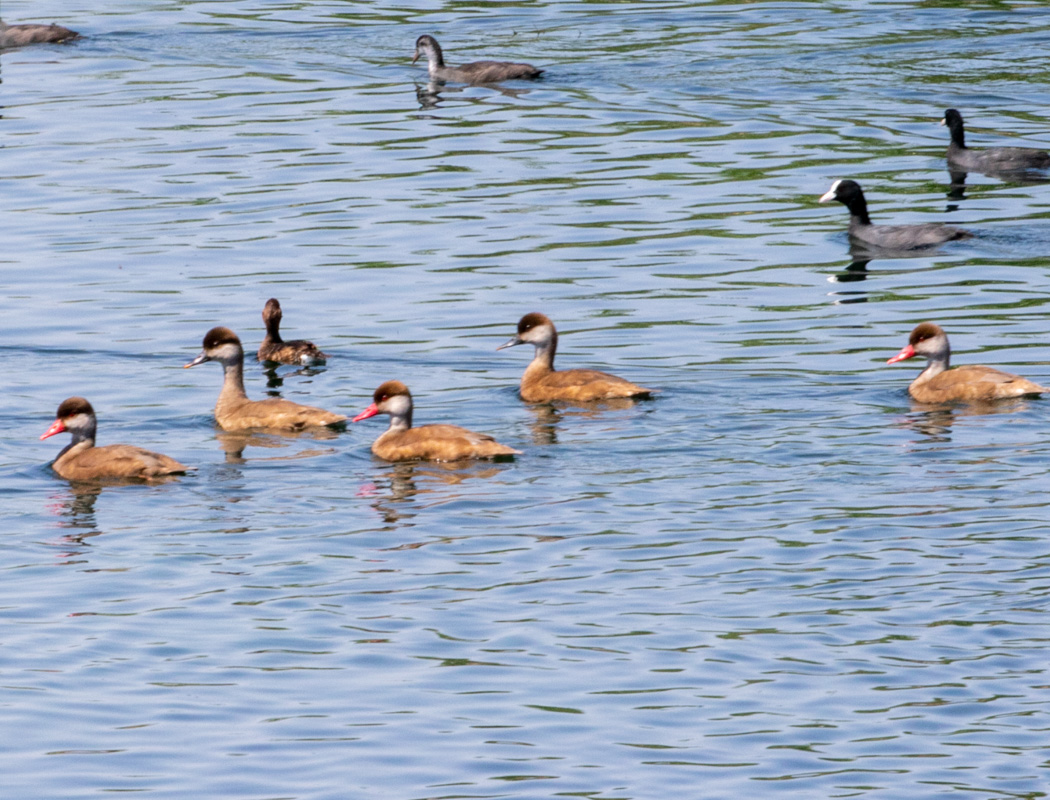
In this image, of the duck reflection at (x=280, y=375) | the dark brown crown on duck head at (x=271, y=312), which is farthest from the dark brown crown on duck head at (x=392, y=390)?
the dark brown crown on duck head at (x=271, y=312)

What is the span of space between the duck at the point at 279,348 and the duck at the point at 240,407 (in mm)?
1038

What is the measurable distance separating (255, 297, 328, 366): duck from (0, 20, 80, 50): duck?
1846 centimetres

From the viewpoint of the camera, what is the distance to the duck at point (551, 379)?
16.8 meters

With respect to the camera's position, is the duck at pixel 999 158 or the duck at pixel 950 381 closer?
the duck at pixel 950 381

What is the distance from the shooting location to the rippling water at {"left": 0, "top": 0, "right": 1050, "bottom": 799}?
10.3m

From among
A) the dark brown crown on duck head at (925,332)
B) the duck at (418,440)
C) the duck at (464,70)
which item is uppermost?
the duck at (464,70)

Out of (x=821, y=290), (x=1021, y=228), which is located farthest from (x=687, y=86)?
(x=821, y=290)

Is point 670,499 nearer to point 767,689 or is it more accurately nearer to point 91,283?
point 767,689

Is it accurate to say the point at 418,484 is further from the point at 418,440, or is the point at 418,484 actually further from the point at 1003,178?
the point at 1003,178

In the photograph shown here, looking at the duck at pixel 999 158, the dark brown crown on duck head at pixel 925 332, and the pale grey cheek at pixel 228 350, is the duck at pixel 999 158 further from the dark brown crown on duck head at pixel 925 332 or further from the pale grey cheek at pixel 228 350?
the pale grey cheek at pixel 228 350

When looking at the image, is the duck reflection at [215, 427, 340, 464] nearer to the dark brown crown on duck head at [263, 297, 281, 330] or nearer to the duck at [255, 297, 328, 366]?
the duck at [255, 297, 328, 366]

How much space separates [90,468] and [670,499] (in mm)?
4433

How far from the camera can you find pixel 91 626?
12.0m

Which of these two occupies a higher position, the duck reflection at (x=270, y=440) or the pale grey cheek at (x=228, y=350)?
the pale grey cheek at (x=228, y=350)
